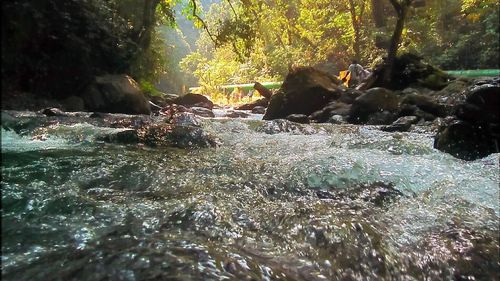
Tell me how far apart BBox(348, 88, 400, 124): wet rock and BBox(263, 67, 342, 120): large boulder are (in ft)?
6.24

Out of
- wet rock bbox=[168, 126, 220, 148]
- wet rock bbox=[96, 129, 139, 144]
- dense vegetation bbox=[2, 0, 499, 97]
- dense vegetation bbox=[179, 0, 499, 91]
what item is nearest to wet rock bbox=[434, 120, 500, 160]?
wet rock bbox=[168, 126, 220, 148]

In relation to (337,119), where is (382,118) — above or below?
above

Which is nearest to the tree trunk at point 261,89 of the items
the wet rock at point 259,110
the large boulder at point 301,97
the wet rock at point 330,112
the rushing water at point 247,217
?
the wet rock at point 259,110

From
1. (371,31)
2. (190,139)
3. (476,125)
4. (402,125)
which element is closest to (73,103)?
(190,139)

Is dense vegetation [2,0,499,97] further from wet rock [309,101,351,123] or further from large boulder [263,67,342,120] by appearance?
wet rock [309,101,351,123]

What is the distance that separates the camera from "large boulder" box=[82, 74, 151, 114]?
11.1 m

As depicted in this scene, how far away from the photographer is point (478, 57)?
21.7m

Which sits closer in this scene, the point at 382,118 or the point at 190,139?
the point at 190,139

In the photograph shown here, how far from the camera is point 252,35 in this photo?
13945 millimetres

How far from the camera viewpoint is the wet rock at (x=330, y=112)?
10.8m

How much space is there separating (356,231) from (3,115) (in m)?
2.19

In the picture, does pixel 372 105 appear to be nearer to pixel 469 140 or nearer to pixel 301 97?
pixel 301 97

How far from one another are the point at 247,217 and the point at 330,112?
8837mm

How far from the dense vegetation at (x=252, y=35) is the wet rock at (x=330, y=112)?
435cm
